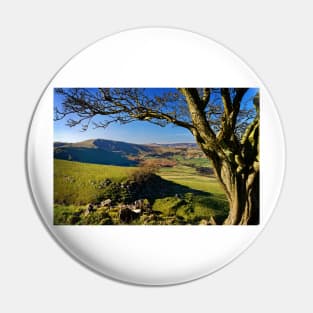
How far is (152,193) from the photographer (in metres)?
2.23

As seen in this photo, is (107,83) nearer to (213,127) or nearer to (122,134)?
(122,134)

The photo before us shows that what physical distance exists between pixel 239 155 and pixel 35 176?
0.90 metres

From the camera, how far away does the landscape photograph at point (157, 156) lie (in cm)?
221

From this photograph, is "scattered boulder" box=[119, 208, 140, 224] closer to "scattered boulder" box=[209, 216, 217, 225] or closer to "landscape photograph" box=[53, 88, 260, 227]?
"landscape photograph" box=[53, 88, 260, 227]

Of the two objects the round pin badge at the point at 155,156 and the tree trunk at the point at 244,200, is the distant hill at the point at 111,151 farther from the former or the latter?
the tree trunk at the point at 244,200

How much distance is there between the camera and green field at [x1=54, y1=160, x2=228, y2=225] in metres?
2.21

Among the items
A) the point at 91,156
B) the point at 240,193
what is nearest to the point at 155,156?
the point at 91,156

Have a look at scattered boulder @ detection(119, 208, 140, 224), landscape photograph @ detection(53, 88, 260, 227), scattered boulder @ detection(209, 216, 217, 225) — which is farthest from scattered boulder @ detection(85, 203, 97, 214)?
scattered boulder @ detection(209, 216, 217, 225)

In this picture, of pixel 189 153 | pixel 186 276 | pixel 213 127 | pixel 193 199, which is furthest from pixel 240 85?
pixel 186 276

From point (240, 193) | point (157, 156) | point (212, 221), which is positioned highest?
point (157, 156)

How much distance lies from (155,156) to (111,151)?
20 centimetres

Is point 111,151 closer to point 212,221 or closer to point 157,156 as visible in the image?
point 157,156

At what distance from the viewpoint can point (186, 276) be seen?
7.16ft

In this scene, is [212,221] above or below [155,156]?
below
